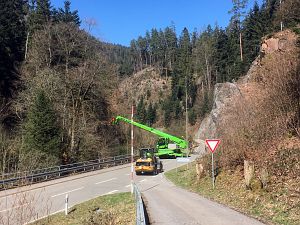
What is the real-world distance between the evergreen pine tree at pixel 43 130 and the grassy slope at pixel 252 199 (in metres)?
18.4

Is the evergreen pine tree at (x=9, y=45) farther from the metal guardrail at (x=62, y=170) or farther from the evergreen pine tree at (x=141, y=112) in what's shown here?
the evergreen pine tree at (x=141, y=112)

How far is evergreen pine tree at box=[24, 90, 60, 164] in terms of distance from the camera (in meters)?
36.7

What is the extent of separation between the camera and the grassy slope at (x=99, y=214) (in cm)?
1362

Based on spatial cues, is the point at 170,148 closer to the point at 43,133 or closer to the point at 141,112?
the point at 43,133

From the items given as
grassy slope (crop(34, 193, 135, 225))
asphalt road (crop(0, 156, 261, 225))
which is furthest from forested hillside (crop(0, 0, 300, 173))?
grassy slope (crop(34, 193, 135, 225))

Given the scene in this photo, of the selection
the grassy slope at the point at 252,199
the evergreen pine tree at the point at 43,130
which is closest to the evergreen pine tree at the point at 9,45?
the evergreen pine tree at the point at 43,130

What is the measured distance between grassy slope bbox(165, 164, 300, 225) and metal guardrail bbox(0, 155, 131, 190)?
39.3 ft

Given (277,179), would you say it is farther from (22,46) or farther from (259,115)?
(22,46)

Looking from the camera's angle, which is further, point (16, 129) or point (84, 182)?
point (16, 129)

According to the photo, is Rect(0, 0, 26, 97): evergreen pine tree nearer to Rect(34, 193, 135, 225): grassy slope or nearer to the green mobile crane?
the green mobile crane

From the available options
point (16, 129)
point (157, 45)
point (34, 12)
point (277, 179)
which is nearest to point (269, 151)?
point (277, 179)

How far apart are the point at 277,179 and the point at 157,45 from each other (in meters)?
147

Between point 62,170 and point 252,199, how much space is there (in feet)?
81.2

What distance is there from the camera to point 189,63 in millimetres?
125188
